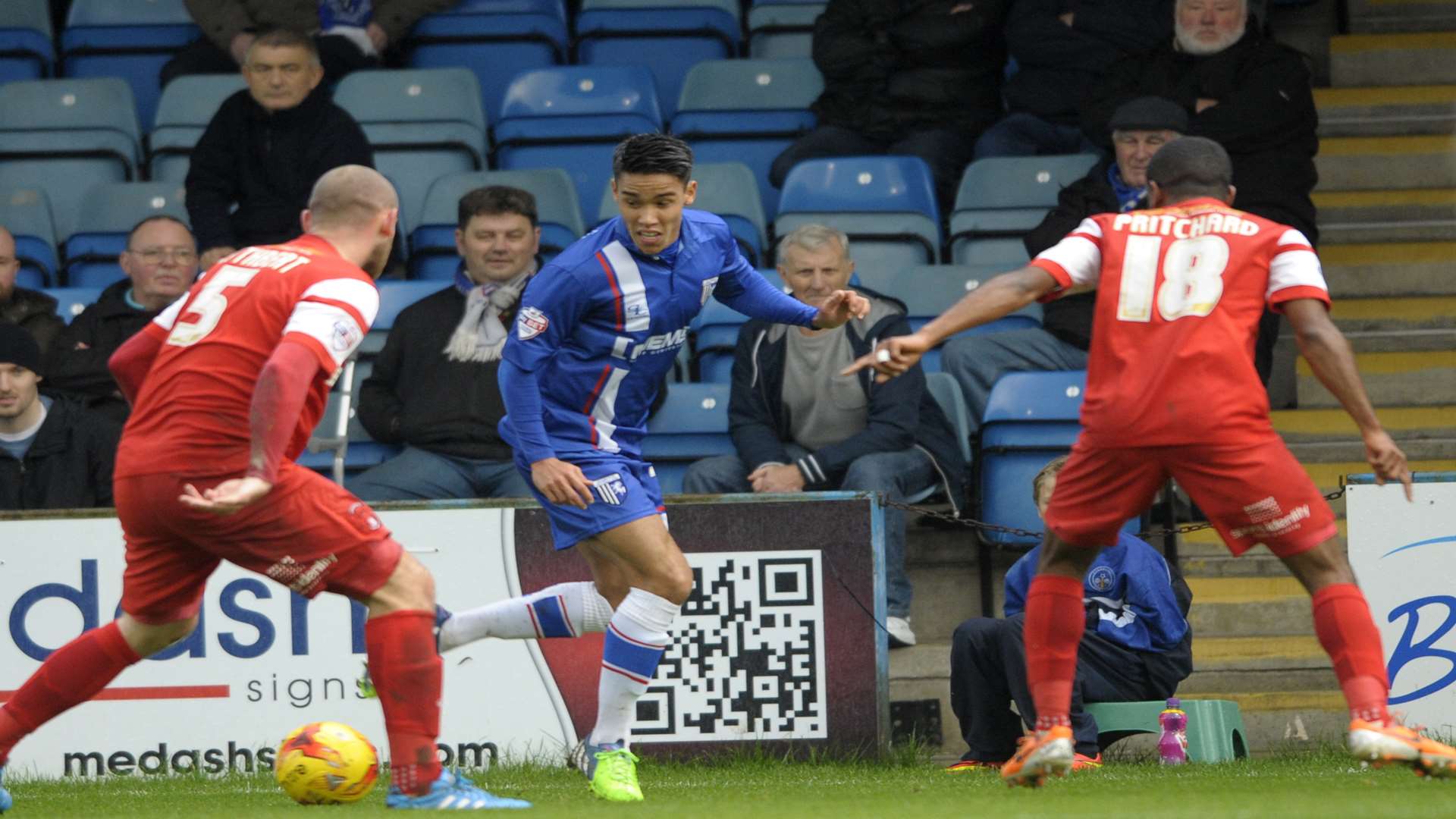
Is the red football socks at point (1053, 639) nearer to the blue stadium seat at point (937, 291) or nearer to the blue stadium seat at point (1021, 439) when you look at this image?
the blue stadium seat at point (1021, 439)

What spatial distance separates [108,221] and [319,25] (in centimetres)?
191

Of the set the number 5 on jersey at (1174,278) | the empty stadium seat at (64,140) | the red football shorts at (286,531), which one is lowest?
the red football shorts at (286,531)

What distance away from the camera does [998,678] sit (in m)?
6.87

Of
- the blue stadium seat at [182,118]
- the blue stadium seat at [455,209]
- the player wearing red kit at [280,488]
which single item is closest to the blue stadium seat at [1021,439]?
the blue stadium seat at [455,209]

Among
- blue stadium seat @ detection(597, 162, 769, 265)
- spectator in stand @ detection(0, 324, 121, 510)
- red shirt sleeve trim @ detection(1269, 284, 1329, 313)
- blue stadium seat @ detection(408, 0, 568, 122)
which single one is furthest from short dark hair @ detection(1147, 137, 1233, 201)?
blue stadium seat @ detection(408, 0, 568, 122)

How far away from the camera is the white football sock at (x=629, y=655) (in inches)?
237

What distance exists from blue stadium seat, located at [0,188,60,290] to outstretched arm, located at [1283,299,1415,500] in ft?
23.7

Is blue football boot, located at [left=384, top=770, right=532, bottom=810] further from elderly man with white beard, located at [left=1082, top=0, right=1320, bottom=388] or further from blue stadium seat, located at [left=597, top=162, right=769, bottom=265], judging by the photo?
blue stadium seat, located at [left=597, top=162, right=769, bottom=265]

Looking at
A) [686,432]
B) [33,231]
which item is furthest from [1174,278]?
[33,231]

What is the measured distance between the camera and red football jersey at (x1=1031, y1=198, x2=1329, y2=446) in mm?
5129

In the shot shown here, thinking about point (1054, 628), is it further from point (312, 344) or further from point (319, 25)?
point (319, 25)

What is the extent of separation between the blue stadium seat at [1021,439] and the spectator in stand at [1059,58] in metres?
2.28

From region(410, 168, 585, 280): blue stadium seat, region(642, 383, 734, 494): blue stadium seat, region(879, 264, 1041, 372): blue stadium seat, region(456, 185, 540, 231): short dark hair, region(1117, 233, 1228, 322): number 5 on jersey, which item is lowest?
region(642, 383, 734, 494): blue stadium seat

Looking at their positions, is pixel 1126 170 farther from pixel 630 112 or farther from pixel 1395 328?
pixel 630 112
